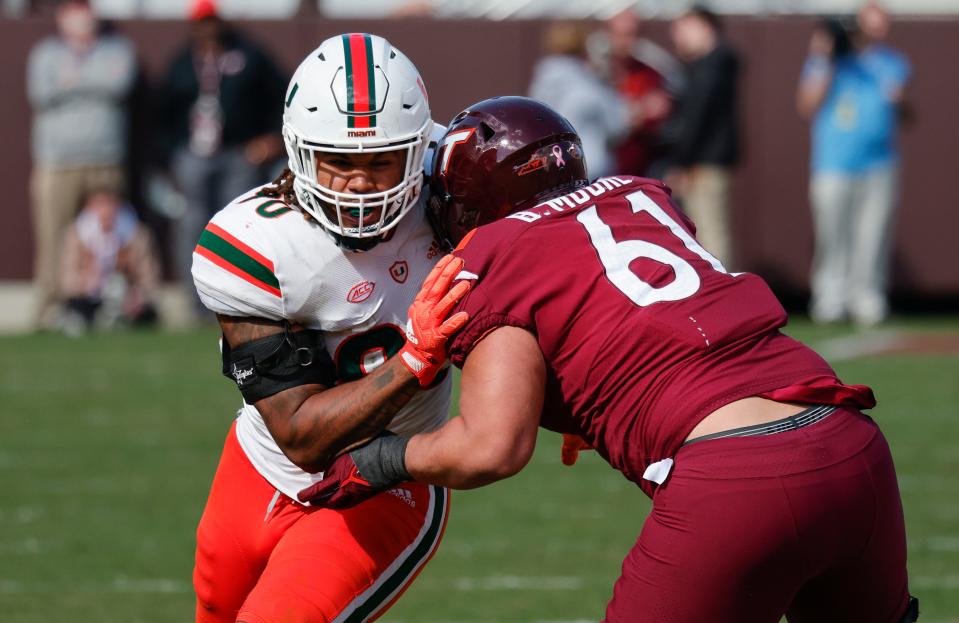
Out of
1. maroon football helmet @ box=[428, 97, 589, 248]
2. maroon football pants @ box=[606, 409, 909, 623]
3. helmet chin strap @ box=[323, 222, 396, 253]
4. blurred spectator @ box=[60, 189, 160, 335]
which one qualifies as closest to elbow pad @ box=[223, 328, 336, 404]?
helmet chin strap @ box=[323, 222, 396, 253]

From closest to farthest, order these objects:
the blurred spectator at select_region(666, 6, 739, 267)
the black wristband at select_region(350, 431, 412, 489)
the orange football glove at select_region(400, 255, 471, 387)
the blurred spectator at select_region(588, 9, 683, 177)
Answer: the orange football glove at select_region(400, 255, 471, 387) → the black wristband at select_region(350, 431, 412, 489) → the blurred spectator at select_region(666, 6, 739, 267) → the blurred spectator at select_region(588, 9, 683, 177)

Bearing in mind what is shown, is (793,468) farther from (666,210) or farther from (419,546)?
(419,546)

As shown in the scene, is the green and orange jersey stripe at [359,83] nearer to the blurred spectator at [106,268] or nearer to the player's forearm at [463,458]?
the player's forearm at [463,458]

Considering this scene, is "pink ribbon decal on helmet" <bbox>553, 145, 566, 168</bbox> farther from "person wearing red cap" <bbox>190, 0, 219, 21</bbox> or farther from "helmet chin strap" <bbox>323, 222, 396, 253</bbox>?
"person wearing red cap" <bbox>190, 0, 219, 21</bbox>

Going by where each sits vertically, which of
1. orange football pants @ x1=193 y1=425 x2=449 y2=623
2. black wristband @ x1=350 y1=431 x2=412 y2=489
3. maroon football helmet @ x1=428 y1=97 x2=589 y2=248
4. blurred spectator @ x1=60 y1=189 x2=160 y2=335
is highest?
maroon football helmet @ x1=428 y1=97 x2=589 y2=248

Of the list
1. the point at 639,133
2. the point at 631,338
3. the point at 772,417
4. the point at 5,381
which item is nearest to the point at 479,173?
the point at 631,338

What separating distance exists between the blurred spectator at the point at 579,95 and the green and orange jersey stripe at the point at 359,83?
648cm

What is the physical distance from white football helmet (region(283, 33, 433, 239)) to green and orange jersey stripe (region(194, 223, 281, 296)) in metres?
0.16

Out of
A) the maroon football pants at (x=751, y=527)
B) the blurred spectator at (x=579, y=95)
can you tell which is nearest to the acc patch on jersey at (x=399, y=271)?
the maroon football pants at (x=751, y=527)

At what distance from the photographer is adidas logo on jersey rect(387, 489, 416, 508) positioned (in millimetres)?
3316

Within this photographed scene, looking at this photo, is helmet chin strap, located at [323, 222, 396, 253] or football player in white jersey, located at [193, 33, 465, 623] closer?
football player in white jersey, located at [193, 33, 465, 623]

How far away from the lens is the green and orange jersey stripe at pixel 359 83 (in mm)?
3158

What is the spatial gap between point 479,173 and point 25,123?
8930 millimetres

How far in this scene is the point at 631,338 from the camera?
2.76 meters
